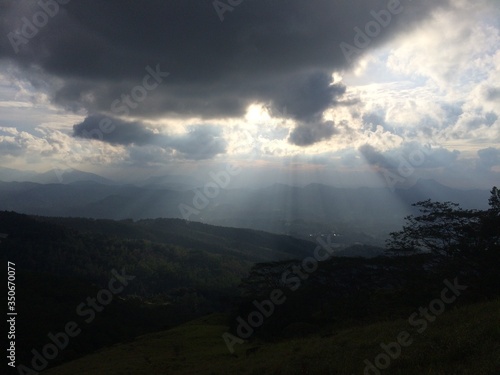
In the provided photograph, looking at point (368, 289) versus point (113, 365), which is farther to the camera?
point (368, 289)

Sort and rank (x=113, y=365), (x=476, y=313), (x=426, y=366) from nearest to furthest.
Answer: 1. (x=426, y=366)
2. (x=476, y=313)
3. (x=113, y=365)

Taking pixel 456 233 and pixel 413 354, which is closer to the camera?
pixel 413 354

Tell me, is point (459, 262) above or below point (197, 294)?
above

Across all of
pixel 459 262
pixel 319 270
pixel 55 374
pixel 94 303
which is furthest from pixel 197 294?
pixel 459 262

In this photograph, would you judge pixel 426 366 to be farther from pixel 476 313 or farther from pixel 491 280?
pixel 491 280

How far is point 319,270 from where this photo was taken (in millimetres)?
61062

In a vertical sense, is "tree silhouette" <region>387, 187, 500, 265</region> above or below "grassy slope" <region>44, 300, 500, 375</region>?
above

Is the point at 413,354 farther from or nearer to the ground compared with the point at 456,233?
nearer to the ground

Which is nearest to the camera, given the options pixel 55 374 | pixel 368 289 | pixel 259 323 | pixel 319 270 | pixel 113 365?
pixel 113 365

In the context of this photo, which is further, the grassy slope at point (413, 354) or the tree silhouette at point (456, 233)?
the tree silhouette at point (456, 233)

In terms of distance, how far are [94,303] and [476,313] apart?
14755 centimetres

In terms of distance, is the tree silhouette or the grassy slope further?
the tree silhouette

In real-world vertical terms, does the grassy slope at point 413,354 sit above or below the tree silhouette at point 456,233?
below

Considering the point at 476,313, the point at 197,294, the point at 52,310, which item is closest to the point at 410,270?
the point at 476,313
